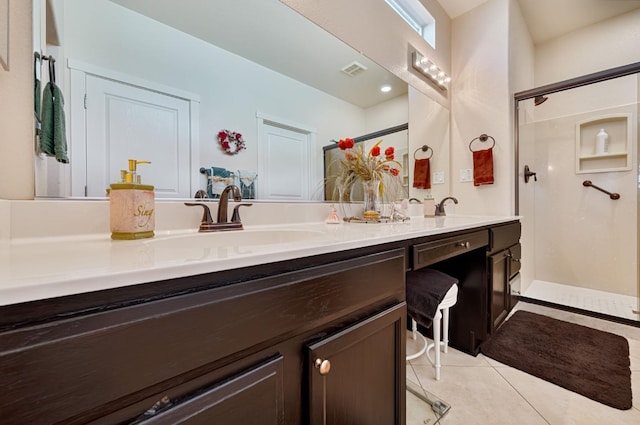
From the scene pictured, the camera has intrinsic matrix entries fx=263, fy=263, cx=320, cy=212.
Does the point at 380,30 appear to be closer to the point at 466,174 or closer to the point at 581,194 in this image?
the point at 466,174

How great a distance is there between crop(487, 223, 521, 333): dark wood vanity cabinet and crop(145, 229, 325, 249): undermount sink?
3.78 feet

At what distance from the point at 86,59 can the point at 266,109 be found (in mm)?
602

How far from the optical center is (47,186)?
0.73 m

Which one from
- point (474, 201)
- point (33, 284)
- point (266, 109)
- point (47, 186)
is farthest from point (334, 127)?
point (474, 201)

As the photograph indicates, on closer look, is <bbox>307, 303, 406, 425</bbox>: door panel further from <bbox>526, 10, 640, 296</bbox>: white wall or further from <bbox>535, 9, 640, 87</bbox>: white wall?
<bbox>535, 9, 640, 87</bbox>: white wall

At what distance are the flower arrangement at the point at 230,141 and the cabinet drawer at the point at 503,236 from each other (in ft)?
4.55

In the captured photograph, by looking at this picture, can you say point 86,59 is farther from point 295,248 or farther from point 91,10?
point 295,248

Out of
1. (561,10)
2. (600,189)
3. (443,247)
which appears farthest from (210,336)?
(561,10)

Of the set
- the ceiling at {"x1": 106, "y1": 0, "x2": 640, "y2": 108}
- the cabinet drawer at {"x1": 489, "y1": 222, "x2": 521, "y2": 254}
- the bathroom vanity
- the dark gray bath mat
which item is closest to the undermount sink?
the bathroom vanity

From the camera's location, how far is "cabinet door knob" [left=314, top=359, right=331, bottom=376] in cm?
55

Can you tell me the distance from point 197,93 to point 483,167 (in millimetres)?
2196

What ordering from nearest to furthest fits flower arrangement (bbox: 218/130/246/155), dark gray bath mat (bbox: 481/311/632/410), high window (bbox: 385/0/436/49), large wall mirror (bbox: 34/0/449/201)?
1. large wall mirror (bbox: 34/0/449/201)
2. flower arrangement (bbox: 218/130/246/155)
3. dark gray bath mat (bbox: 481/311/632/410)
4. high window (bbox: 385/0/436/49)

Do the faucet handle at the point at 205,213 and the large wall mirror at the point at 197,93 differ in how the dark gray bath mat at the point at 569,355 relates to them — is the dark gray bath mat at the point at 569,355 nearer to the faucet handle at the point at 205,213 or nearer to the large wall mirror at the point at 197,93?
the large wall mirror at the point at 197,93

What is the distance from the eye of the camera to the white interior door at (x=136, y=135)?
31.5 inches
